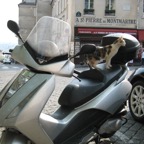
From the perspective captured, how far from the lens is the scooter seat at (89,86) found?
3.41 metres

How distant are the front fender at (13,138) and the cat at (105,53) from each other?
1.22 m

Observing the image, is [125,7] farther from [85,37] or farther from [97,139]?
[97,139]

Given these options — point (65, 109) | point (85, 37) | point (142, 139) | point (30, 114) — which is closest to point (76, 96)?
point (65, 109)

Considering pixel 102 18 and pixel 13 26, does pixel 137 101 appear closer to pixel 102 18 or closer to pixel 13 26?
pixel 13 26

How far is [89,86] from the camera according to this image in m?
3.54

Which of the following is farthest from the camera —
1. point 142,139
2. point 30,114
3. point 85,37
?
point 85,37

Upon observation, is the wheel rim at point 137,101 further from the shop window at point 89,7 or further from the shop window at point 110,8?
the shop window at point 110,8

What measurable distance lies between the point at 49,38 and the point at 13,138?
1.00 m

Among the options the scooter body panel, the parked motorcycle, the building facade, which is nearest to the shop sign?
the building facade

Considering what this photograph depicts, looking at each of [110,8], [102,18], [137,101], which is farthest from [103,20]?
[137,101]

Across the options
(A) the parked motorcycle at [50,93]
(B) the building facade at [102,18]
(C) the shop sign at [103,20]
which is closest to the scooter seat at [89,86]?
(A) the parked motorcycle at [50,93]

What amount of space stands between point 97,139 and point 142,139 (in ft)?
3.86

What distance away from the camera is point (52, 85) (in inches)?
119

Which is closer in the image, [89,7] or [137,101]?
[137,101]
